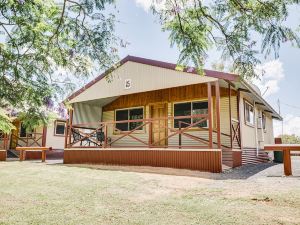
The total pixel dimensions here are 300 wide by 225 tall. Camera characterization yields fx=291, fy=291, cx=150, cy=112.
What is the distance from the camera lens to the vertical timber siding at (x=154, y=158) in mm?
9133

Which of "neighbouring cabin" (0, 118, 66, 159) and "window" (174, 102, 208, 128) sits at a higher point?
"window" (174, 102, 208, 128)

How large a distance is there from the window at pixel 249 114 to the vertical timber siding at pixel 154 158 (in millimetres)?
4468

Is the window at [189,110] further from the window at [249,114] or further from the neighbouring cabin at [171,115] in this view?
the window at [249,114]

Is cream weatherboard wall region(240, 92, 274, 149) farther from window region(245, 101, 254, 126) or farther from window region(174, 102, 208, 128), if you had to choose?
window region(174, 102, 208, 128)

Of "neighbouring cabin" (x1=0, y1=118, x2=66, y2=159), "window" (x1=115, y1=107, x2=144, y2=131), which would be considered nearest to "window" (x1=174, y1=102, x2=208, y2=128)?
"window" (x1=115, y1=107, x2=144, y2=131)

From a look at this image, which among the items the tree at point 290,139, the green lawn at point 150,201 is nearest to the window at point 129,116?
the green lawn at point 150,201

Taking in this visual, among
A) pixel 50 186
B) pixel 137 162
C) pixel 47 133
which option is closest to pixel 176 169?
pixel 137 162

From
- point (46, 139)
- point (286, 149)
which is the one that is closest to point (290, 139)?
point (46, 139)

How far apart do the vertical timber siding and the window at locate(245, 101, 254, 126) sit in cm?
447

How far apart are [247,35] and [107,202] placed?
3753 millimetres

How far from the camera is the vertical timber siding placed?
9.13 metres

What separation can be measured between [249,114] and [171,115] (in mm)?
3642

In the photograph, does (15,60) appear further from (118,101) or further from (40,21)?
(118,101)

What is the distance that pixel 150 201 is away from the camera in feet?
17.0
